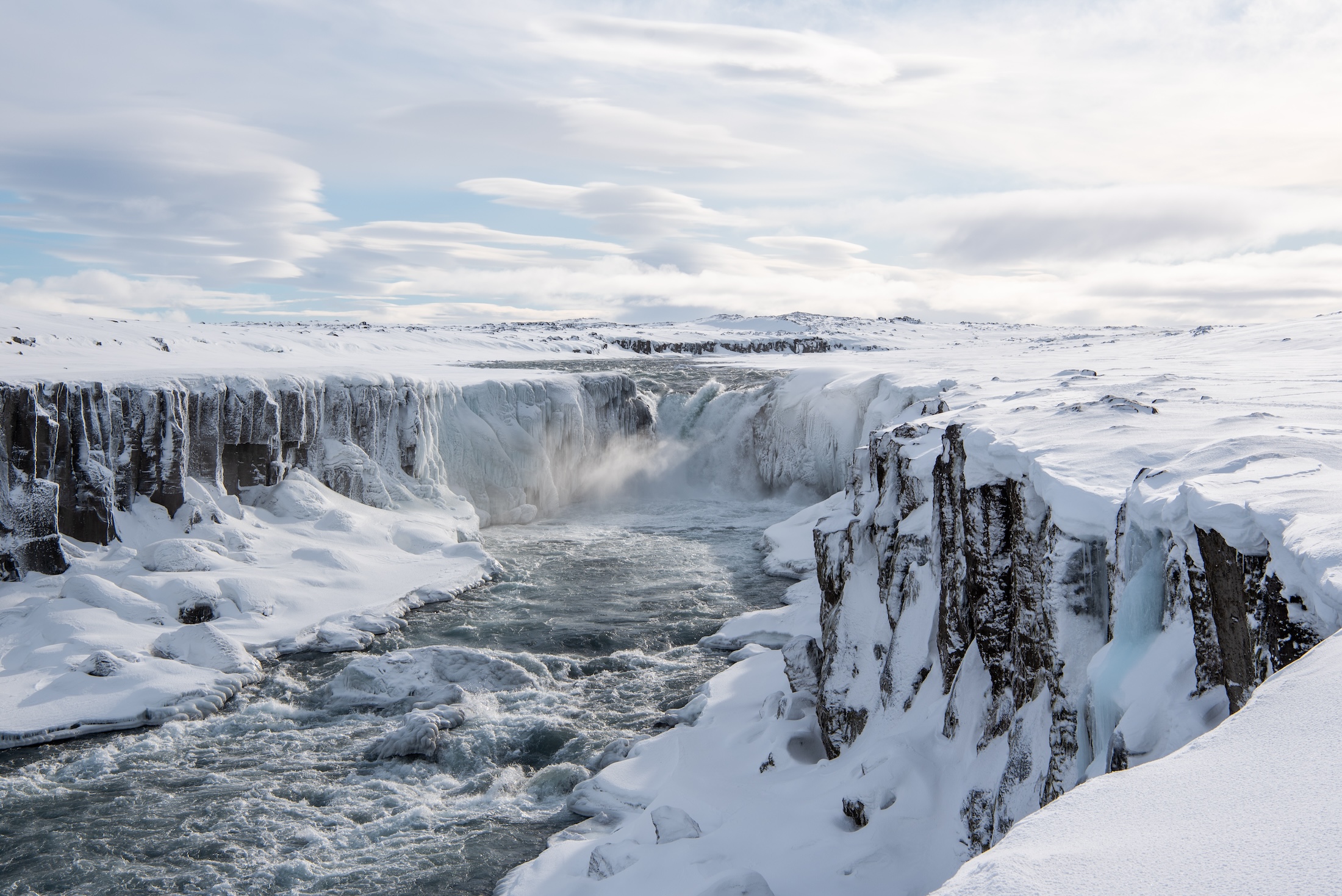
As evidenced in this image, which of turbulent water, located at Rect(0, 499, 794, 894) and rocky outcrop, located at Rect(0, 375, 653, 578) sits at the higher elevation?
rocky outcrop, located at Rect(0, 375, 653, 578)

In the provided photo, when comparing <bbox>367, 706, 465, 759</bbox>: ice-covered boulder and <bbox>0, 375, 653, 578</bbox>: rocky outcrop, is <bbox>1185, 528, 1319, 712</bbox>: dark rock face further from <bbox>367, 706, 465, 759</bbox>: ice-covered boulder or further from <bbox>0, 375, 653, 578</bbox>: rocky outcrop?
<bbox>0, 375, 653, 578</bbox>: rocky outcrop

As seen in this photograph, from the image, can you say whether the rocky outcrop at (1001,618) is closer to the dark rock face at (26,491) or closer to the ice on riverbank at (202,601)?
the ice on riverbank at (202,601)

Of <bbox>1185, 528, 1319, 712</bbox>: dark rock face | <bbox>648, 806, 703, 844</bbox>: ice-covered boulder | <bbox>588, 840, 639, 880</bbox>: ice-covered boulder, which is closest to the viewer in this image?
<bbox>1185, 528, 1319, 712</bbox>: dark rock face

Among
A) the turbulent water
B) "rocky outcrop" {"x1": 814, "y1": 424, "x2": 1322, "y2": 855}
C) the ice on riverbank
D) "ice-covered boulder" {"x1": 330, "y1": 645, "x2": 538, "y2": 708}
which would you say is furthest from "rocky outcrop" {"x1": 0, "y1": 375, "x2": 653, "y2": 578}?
"rocky outcrop" {"x1": 814, "y1": 424, "x2": 1322, "y2": 855}

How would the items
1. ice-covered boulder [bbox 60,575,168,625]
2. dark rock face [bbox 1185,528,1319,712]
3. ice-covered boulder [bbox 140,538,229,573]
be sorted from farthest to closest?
ice-covered boulder [bbox 140,538,229,573] < ice-covered boulder [bbox 60,575,168,625] < dark rock face [bbox 1185,528,1319,712]

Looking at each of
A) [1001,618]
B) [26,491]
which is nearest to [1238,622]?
[1001,618]

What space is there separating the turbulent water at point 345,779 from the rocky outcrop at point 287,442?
514 cm

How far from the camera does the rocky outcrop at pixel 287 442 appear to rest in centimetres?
1477

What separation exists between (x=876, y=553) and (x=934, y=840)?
12.3ft

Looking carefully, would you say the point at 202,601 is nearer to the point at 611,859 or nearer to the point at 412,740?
the point at 412,740

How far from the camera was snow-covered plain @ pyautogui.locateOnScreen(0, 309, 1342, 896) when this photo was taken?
2.56 m

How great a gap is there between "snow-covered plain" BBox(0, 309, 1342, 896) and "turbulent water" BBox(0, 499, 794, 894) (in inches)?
21.7

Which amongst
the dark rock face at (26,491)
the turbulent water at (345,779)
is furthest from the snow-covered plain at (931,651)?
the turbulent water at (345,779)

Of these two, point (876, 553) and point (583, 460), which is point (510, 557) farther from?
point (876, 553)
